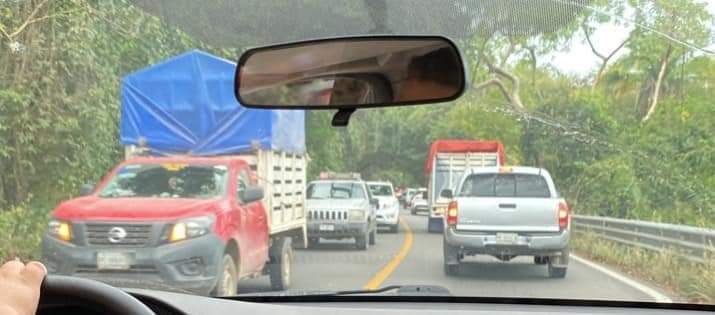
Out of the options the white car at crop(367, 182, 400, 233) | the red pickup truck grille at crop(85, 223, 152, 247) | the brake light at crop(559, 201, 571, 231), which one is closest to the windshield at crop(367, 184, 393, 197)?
the white car at crop(367, 182, 400, 233)

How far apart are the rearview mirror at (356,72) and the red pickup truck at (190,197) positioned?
65.3 inches

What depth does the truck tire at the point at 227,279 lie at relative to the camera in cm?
492

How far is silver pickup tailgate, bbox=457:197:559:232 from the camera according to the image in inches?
223

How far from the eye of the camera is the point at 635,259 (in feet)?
16.9

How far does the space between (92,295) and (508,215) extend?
388 cm

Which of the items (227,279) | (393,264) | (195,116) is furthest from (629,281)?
(195,116)

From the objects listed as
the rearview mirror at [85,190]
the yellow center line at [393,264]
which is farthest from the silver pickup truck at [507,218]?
the rearview mirror at [85,190]

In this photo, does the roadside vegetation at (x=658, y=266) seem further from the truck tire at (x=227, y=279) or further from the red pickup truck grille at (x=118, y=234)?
the red pickup truck grille at (x=118, y=234)

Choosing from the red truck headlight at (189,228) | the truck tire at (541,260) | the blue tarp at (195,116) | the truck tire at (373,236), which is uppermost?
the blue tarp at (195,116)

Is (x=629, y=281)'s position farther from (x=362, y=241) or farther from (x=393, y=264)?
(x=362, y=241)

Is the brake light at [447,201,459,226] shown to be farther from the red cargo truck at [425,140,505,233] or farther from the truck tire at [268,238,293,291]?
the truck tire at [268,238,293,291]

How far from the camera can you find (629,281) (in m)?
4.68

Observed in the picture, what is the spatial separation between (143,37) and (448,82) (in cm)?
245

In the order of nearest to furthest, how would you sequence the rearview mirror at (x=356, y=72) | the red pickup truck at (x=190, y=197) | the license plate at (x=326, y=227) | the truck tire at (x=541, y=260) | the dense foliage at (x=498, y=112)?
the rearview mirror at (x=356, y=72)
the dense foliage at (x=498, y=112)
the truck tire at (x=541, y=260)
the red pickup truck at (x=190, y=197)
the license plate at (x=326, y=227)
